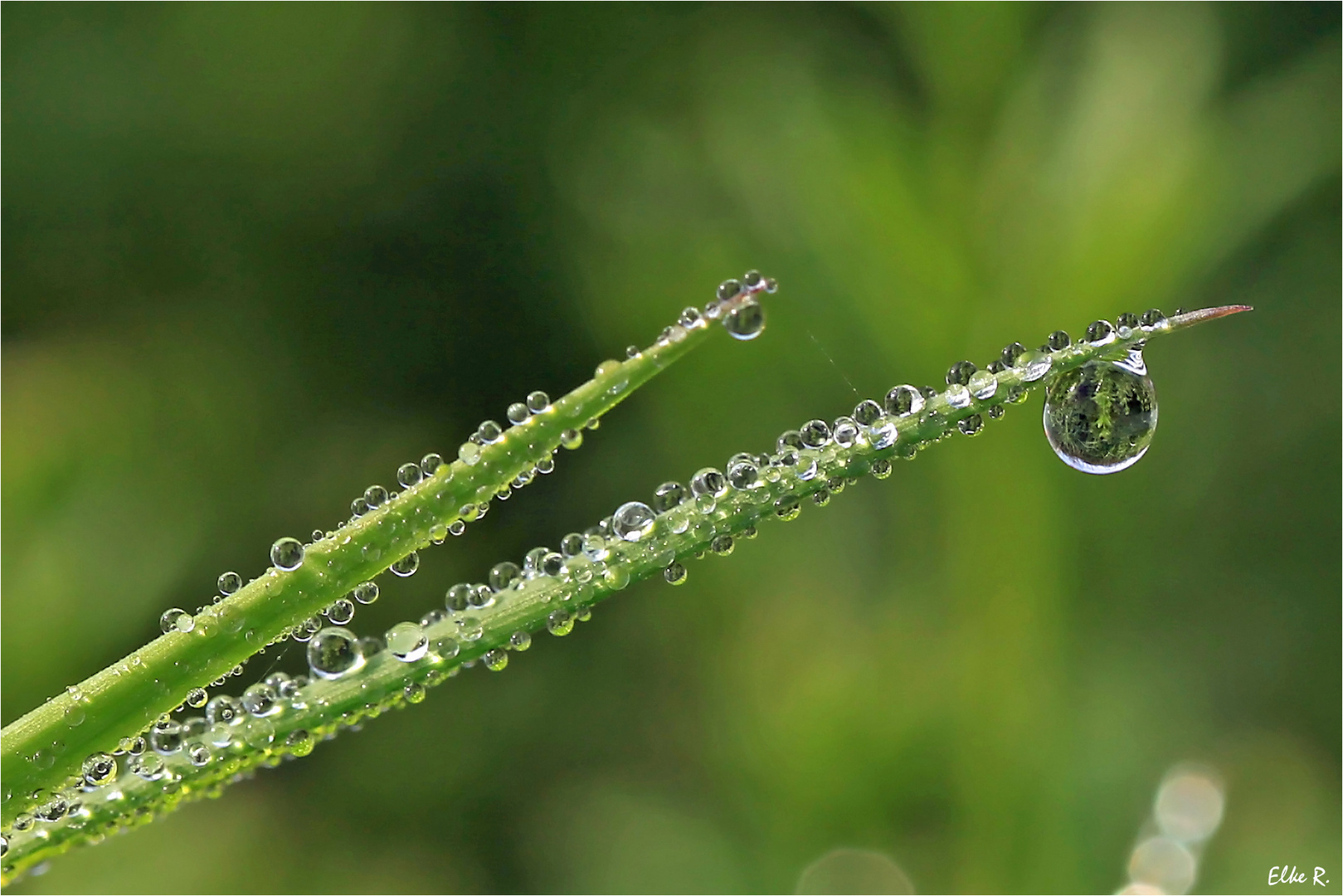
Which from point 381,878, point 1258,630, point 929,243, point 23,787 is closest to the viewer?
point 23,787

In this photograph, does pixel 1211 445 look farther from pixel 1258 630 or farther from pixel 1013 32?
pixel 1013 32

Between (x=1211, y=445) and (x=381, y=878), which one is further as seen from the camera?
(x=1211, y=445)

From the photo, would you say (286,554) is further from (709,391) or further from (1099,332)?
(709,391)

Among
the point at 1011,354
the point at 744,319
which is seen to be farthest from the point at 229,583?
the point at 1011,354

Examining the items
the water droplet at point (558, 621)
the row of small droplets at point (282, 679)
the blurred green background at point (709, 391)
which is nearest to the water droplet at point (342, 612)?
the row of small droplets at point (282, 679)

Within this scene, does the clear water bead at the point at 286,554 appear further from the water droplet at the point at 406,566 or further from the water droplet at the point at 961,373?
the water droplet at the point at 961,373

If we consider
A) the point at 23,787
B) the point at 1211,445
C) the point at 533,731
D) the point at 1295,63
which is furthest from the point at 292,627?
the point at 1295,63
